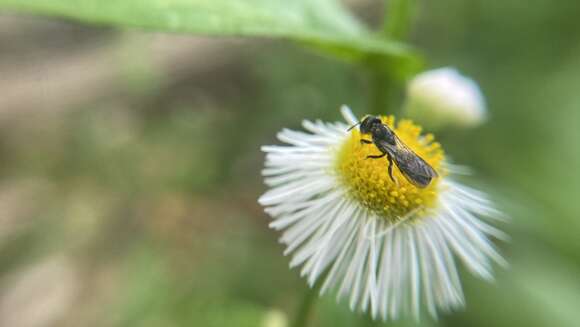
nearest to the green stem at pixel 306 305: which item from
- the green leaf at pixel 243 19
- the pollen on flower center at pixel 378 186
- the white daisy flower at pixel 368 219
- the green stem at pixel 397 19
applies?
the white daisy flower at pixel 368 219

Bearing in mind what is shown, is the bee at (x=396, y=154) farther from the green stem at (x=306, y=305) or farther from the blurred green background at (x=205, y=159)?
the blurred green background at (x=205, y=159)

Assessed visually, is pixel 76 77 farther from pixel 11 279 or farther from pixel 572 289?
pixel 572 289

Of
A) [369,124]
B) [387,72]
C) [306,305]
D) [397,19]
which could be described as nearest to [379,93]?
[387,72]

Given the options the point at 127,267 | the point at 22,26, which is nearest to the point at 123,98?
the point at 22,26

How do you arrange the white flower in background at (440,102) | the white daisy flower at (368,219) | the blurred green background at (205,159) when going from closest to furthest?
1. the white daisy flower at (368,219)
2. the white flower in background at (440,102)
3. the blurred green background at (205,159)

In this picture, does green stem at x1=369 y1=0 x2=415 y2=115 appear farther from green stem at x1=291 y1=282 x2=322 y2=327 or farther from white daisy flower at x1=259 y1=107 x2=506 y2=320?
green stem at x1=291 y1=282 x2=322 y2=327

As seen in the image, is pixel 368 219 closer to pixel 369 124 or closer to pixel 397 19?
pixel 369 124

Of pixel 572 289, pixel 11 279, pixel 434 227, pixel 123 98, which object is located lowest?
pixel 572 289
